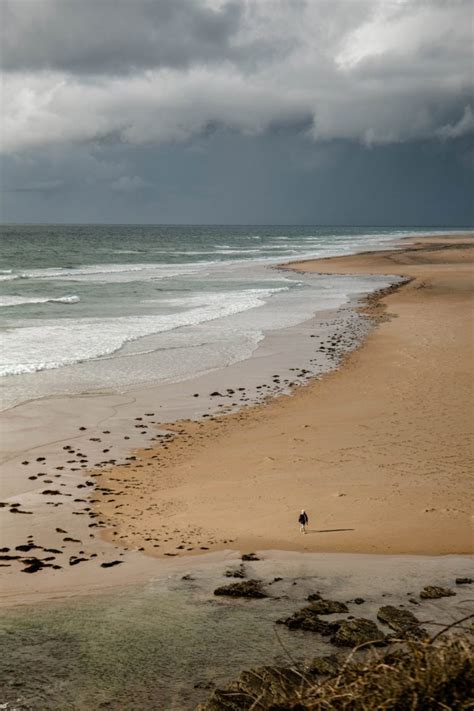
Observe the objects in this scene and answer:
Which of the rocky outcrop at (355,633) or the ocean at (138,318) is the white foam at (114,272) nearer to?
the ocean at (138,318)

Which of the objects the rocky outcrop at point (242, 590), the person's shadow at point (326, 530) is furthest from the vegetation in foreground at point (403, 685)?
the person's shadow at point (326, 530)

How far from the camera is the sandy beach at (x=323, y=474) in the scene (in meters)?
8.77

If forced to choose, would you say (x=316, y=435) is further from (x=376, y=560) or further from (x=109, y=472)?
(x=376, y=560)

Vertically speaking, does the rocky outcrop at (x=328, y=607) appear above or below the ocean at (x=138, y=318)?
below

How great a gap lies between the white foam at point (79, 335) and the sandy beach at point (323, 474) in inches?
296

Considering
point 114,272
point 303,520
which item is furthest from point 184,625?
point 114,272

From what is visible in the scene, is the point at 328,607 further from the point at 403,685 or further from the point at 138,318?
the point at 138,318

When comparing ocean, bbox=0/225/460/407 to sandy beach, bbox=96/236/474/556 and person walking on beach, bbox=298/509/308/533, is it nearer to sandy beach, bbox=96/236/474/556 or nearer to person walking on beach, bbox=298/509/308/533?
sandy beach, bbox=96/236/474/556

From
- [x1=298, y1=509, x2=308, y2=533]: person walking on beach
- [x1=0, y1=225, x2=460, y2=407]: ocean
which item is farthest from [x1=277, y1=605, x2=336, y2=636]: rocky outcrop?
[x1=0, y1=225, x2=460, y2=407]: ocean

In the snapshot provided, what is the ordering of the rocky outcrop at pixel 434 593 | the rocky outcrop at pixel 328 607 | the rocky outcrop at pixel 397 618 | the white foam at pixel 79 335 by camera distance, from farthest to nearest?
1. the white foam at pixel 79 335
2. the rocky outcrop at pixel 434 593
3. the rocky outcrop at pixel 328 607
4. the rocky outcrop at pixel 397 618

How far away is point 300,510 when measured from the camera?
31.2 feet

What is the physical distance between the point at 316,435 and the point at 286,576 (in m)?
5.52

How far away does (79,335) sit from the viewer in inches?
959

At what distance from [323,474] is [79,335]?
15.6 m
